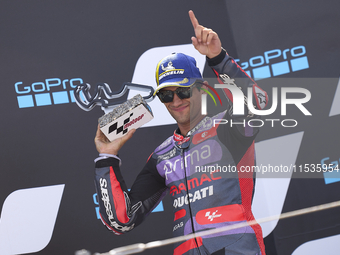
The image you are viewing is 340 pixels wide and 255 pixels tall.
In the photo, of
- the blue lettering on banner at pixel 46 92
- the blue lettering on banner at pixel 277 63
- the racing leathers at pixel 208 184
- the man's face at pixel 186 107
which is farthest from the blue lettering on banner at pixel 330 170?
the blue lettering on banner at pixel 46 92

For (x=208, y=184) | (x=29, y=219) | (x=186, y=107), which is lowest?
(x=29, y=219)

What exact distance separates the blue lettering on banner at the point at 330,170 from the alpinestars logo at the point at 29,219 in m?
1.65

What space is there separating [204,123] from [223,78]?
0.30 m

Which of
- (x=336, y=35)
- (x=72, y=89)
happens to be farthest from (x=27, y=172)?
(x=336, y=35)

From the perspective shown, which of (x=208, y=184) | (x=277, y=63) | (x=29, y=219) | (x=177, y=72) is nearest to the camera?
(x=208, y=184)

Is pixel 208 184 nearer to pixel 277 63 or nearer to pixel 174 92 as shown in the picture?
pixel 174 92

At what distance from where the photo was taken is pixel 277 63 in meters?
1.92

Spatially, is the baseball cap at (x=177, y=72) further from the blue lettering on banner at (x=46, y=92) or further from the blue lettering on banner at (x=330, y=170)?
the blue lettering on banner at (x=330, y=170)

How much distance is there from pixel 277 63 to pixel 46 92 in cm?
149

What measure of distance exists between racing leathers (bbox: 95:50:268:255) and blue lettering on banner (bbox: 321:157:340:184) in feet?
2.90

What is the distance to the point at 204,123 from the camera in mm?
1345

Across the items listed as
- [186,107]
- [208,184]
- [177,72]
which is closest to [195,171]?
[208,184]

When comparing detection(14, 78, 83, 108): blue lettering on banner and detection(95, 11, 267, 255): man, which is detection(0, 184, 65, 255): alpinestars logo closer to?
detection(14, 78, 83, 108): blue lettering on banner

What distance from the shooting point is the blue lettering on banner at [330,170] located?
6.09 ft
